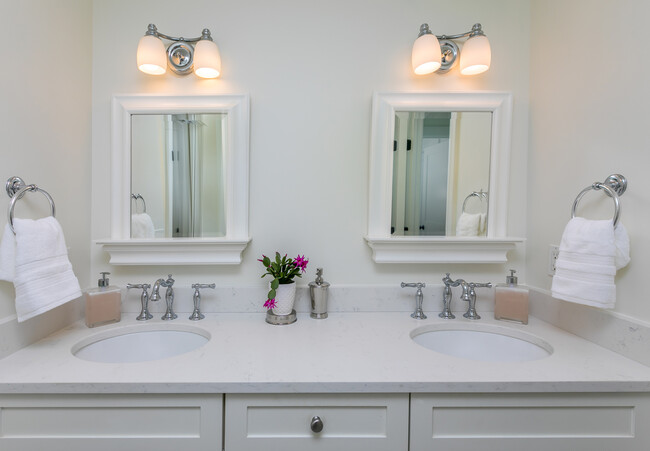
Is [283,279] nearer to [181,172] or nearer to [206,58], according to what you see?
[181,172]

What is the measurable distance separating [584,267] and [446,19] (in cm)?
105

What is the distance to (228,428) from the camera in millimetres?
805

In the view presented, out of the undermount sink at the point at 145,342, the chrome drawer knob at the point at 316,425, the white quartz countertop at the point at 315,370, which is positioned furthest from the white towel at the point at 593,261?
the undermount sink at the point at 145,342

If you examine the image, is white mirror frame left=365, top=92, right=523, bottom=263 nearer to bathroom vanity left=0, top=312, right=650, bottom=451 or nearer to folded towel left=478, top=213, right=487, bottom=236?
folded towel left=478, top=213, right=487, bottom=236

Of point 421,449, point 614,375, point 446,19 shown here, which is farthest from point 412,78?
point 421,449

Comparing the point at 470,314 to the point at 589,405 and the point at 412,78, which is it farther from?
the point at 412,78

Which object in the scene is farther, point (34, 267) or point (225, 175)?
point (225, 175)

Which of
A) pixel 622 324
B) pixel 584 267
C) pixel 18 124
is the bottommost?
pixel 622 324

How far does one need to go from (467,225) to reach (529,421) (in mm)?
695

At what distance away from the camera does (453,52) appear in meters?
1.29

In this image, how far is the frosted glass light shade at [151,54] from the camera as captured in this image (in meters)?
1.19

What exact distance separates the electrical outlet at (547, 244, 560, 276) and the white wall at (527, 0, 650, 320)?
30mm

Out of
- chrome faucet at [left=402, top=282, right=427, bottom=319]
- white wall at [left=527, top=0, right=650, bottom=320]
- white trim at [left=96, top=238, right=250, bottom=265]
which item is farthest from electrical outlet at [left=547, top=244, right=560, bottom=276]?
white trim at [left=96, top=238, right=250, bottom=265]

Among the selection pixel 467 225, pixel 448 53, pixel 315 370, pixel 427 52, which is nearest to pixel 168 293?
pixel 315 370
